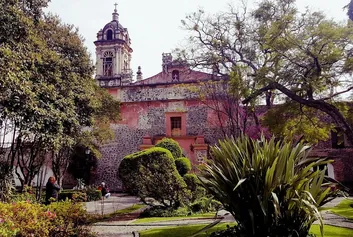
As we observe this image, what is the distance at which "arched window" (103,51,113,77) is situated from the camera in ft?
102

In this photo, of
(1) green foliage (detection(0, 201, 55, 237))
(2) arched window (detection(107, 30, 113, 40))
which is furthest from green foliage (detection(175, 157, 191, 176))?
(2) arched window (detection(107, 30, 113, 40))

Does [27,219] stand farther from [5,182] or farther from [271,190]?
[5,182]

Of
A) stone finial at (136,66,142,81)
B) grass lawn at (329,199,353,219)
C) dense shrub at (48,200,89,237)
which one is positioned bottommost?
grass lawn at (329,199,353,219)

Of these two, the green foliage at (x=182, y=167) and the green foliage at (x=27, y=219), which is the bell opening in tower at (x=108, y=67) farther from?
the green foliage at (x=27, y=219)

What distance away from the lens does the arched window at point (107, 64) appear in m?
31.0

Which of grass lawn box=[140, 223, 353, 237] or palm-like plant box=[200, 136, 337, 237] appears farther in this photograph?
grass lawn box=[140, 223, 353, 237]

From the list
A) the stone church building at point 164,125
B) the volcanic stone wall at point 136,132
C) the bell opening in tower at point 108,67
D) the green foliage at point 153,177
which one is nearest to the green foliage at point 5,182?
the green foliage at point 153,177

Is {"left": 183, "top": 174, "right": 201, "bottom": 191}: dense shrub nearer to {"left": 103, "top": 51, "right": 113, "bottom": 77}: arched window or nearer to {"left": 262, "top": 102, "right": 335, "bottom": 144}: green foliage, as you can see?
{"left": 262, "top": 102, "right": 335, "bottom": 144}: green foliage

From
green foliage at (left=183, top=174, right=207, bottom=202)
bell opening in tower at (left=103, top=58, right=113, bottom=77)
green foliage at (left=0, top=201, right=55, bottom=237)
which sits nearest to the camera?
green foliage at (left=0, top=201, right=55, bottom=237)

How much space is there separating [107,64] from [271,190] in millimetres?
27763

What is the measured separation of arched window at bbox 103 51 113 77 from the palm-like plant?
2680cm

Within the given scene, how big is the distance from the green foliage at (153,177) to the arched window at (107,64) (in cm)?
2143

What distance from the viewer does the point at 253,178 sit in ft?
17.0

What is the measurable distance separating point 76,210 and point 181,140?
16810 mm
